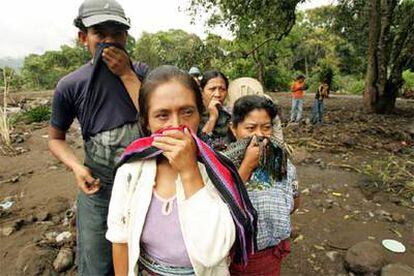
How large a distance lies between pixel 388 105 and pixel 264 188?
385 inches

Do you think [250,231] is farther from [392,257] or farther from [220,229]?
[392,257]

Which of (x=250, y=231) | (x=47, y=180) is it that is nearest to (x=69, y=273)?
(x=250, y=231)

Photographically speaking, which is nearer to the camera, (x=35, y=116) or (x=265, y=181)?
(x=265, y=181)

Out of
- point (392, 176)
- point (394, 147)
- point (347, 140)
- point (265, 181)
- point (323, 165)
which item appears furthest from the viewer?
point (347, 140)

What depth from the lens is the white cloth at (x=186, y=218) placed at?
101 cm

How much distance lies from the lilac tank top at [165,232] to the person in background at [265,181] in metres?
0.51

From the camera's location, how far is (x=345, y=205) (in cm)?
435

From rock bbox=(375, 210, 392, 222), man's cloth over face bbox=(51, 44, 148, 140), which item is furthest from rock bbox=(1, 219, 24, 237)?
rock bbox=(375, 210, 392, 222)

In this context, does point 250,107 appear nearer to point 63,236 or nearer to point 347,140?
point 63,236

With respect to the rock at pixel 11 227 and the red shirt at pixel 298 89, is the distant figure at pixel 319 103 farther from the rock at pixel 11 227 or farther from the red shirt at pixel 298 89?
the rock at pixel 11 227

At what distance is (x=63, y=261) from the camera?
3.02 meters

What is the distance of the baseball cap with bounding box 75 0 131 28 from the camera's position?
1528 millimetres

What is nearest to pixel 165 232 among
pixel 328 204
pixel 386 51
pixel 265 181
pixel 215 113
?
pixel 265 181

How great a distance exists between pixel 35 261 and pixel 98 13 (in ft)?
8.13
